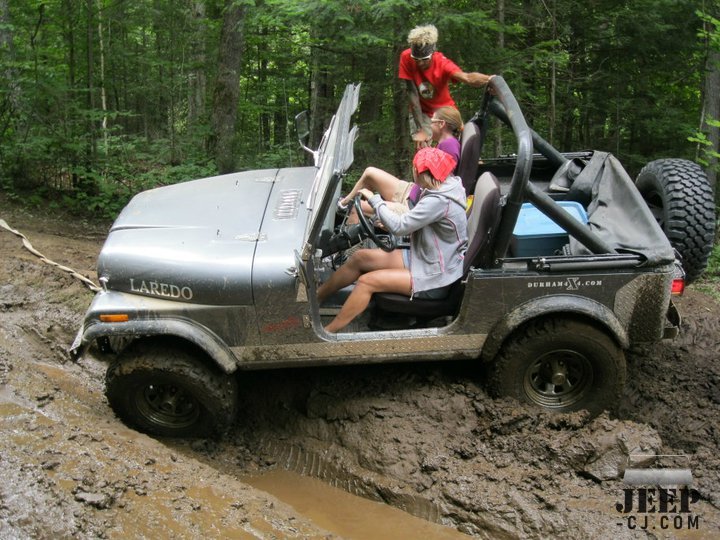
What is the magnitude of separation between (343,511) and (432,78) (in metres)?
3.57

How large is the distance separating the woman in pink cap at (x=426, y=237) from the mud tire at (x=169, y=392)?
767 mm

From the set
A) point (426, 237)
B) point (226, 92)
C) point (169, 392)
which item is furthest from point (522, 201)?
point (226, 92)

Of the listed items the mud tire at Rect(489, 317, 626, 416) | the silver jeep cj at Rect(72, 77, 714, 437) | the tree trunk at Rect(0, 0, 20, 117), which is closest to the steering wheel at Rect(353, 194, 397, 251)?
the silver jeep cj at Rect(72, 77, 714, 437)

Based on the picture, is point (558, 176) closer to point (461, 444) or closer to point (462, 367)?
point (462, 367)

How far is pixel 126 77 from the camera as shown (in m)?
13.4

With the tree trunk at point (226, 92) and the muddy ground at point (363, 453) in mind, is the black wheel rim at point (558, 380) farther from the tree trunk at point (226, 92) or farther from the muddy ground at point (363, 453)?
the tree trunk at point (226, 92)

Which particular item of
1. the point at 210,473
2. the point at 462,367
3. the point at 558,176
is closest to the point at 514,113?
the point at 558,176

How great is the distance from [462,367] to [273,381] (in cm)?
127

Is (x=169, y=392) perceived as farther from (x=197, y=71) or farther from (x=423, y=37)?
(x=197, y=71)

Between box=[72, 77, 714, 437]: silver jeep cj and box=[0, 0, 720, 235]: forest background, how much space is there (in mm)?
3730

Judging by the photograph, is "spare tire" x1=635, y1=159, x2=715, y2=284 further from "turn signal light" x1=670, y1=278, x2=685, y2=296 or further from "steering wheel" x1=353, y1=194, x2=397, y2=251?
"steering wheel" x1=353, y1=194, x2=397, y2=251

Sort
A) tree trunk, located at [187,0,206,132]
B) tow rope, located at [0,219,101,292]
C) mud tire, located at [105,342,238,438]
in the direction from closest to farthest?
mud tire, located at [105,342,238,438], tow rope, located at [0,219,101,292], tree trunk, located at [187,0,206,132]

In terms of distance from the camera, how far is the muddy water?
10.5 feet
